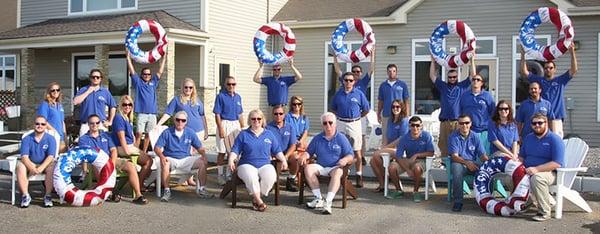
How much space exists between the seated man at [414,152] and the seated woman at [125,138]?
3.05 m

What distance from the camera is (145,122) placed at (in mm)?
9172

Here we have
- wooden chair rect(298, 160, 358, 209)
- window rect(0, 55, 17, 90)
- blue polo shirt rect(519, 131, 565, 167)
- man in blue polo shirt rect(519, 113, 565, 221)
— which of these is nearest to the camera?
man in blue polo shirt rect(519, 113, 565, 221)

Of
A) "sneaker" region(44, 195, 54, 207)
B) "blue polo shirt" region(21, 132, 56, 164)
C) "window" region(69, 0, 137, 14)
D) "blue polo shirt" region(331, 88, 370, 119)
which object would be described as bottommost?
"sneaker" region(44, 195, 54, 207)

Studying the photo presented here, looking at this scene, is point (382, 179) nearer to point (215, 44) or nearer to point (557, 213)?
point (557, 213)

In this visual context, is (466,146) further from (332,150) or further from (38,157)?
(38,157)

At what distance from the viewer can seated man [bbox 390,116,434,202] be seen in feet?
25.3

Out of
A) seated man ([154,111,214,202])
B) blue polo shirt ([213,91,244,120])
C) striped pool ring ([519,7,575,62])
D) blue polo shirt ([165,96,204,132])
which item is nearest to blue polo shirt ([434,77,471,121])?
striped pool ring ([519,7,575,62])

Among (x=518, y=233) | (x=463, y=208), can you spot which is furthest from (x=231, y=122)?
(x=518, y=233)

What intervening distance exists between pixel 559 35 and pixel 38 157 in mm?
6901

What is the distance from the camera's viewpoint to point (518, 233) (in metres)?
6.04

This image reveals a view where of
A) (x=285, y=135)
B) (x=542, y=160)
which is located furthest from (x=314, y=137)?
(x=542, y=160)

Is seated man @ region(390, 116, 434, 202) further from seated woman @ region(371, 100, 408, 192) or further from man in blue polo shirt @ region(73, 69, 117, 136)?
man in blue polo shirt @ region(73, 69, 117, 136)

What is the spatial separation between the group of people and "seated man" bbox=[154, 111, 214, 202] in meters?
0.01

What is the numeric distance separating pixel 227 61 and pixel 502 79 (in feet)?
22.7
